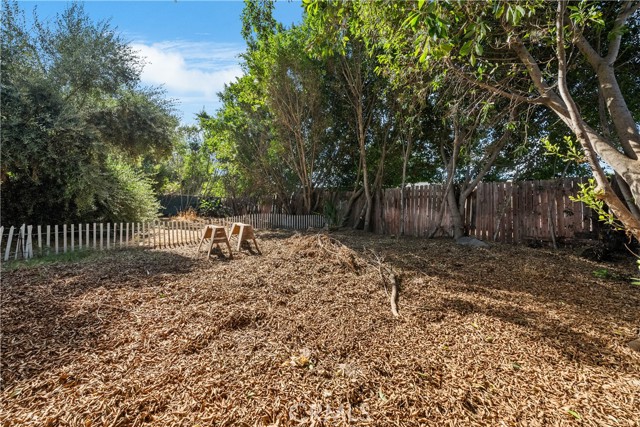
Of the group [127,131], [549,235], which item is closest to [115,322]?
[549,235]

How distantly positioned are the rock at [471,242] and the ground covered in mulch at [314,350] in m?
2.55

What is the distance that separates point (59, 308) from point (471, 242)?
25.2 feet

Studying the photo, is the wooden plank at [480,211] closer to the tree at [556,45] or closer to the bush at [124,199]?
the tree at [556,45]

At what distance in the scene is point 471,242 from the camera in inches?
275

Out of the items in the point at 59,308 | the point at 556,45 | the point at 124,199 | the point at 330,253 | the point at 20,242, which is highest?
the point at 556,45

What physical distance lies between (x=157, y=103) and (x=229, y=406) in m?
11.8

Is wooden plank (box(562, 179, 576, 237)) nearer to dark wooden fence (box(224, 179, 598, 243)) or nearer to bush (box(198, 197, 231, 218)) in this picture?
dark wooden fence (box(224, 179, 598, 243))

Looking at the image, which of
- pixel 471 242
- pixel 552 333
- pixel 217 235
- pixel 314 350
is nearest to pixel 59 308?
pixel 314 350

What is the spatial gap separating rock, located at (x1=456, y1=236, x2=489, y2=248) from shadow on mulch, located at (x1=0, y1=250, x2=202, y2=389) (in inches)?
247

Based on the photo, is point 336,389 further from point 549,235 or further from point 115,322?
point 549,235

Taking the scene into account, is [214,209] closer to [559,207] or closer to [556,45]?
[559,207]

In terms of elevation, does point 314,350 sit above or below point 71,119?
below

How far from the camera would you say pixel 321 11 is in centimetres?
383

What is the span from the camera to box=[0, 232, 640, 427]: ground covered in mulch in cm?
165
